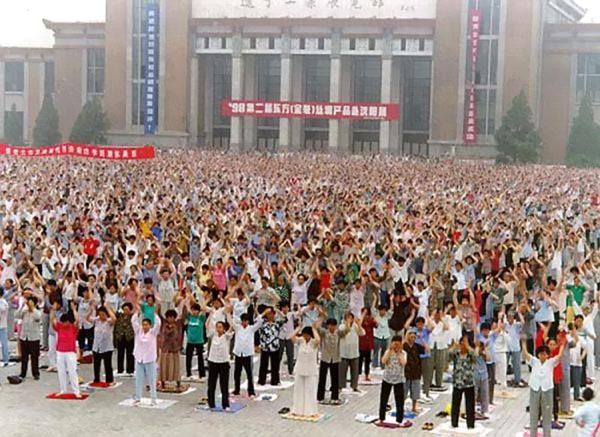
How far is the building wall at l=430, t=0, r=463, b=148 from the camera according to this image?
8088 centimetres

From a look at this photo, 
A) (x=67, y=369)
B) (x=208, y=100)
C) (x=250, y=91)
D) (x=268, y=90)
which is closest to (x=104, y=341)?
(x=67, y=369)

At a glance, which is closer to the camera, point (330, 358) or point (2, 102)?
point (330, 358)

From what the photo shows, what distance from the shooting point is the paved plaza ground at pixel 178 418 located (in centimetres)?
1480

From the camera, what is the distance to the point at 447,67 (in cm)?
8112

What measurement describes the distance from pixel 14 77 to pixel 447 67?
40.6m

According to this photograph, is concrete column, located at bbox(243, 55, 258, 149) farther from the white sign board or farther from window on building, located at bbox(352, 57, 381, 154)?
window on building, located at bbox(352, 57, 381, 154)

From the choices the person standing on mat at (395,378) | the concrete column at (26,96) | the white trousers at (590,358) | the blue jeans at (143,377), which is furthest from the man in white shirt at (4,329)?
the concrete column at (26,96)

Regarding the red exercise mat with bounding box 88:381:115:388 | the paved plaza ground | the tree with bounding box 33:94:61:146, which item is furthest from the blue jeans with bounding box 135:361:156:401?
the tree with bounding box 33:94:61:146

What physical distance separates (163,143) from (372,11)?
735 inches

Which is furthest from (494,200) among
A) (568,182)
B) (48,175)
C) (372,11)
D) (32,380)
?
(372,11)

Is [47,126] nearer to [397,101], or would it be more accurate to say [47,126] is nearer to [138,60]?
[138,60]

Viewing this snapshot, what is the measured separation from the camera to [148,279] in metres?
19.3

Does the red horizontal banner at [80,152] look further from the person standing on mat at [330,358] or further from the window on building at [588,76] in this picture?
the window on building at [588,76]

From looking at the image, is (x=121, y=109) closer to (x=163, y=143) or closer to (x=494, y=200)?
(x=163, y=143)
